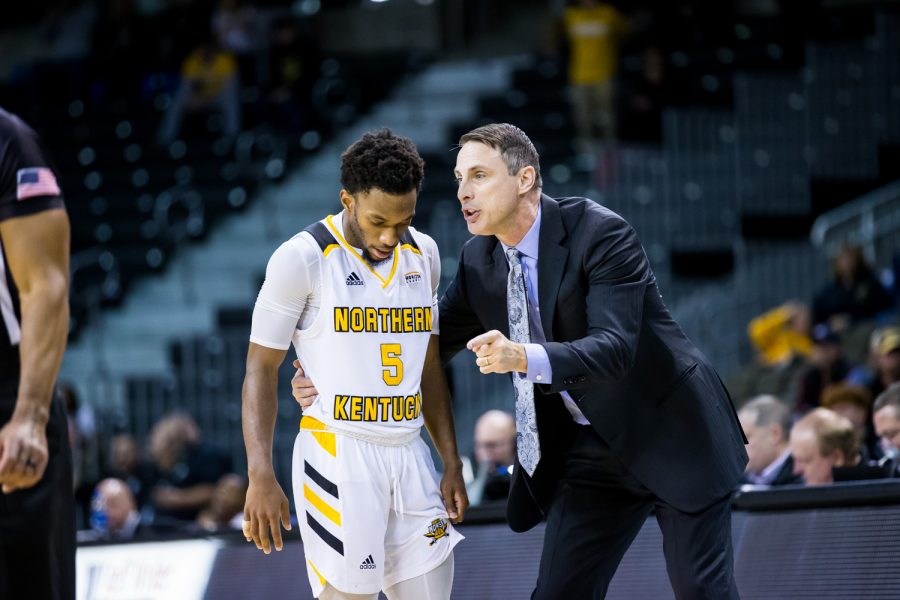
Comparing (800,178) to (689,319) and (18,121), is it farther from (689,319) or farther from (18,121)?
(18,121)

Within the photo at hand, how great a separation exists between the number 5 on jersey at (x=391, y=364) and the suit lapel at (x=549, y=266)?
498 mm

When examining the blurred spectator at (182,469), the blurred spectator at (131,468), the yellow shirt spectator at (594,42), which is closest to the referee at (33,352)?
the blurred spectator at (182,469)

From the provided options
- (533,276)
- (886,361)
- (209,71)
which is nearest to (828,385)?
(886,361)

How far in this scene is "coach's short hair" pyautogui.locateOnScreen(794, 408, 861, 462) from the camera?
281 inches

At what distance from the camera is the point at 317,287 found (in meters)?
4.86

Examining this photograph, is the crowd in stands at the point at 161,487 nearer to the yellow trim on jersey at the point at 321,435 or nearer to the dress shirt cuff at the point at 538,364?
the yellow trim on jersey at the point at 321,435

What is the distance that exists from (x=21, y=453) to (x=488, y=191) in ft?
5.95

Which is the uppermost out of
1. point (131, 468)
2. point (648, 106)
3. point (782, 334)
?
point (648, 106)

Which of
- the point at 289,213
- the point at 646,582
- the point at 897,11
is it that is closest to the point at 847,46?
the point at 897,11

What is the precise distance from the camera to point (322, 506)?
4.83m

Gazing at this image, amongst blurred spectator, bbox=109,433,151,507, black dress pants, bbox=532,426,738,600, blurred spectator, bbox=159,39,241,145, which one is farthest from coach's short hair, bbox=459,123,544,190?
blurred spectator, bbox=159,39,241,145

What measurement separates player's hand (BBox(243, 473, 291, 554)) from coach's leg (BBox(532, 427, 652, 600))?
93 cm

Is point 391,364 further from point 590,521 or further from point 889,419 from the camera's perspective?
point 889,419

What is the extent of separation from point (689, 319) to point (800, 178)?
1.95m
